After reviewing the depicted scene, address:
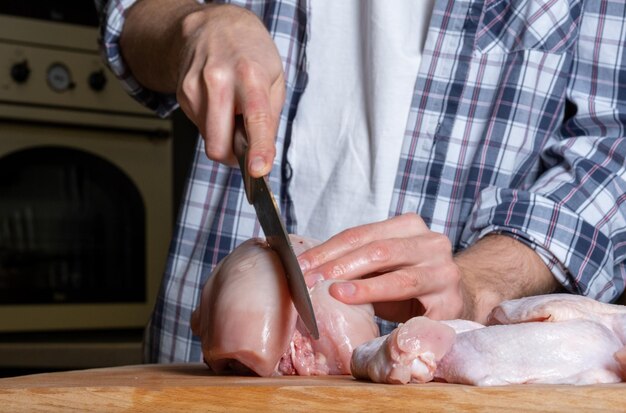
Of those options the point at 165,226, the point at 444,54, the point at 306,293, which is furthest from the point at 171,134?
the point at 306,293

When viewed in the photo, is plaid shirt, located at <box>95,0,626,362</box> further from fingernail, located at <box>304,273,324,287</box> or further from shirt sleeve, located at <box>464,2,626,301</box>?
fingernail, located at <box>304,273,324,287</box>

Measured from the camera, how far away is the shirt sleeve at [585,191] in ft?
4.54

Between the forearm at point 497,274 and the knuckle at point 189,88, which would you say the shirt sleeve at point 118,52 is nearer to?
the knuckle at point 189,88

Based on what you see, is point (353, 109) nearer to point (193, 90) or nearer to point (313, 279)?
point (193, 90)

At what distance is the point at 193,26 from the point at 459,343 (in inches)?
25.0

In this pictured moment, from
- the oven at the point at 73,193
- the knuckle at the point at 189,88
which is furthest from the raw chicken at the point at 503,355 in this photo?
the oven at the point at 73,193

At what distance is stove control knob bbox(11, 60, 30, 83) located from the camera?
2.58 m

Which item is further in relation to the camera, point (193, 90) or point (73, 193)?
point (73, 193)

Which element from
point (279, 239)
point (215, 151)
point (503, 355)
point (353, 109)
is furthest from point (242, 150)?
point (353, 109)

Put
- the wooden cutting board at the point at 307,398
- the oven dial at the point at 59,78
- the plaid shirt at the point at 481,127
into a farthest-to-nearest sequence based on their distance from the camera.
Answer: the oven dial at the point at 59,78
the plaid shirt at the point at 481,127
the wooden cutting board at the point at 307,398

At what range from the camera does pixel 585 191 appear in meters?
1.44

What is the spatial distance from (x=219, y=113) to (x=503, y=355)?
457mm

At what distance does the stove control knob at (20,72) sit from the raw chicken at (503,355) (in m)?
1.93

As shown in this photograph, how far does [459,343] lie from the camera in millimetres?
879
